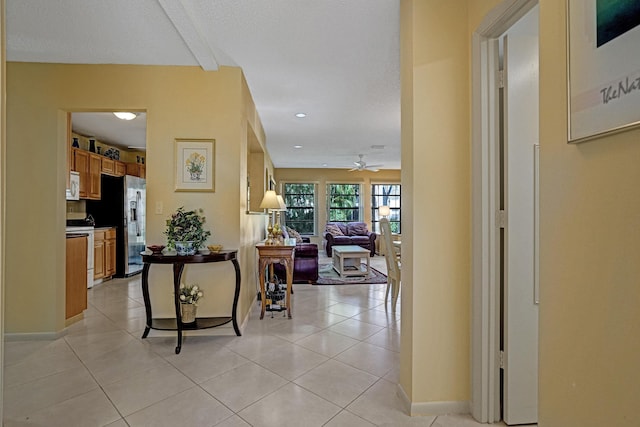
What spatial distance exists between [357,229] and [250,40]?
23.4 feet

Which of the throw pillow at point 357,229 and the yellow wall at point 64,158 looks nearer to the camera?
the yellow wall at point 64,158

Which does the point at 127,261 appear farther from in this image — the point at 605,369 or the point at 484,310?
the point at 605,369

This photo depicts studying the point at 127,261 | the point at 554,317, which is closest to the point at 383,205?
the point at 127,261

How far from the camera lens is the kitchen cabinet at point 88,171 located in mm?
5035

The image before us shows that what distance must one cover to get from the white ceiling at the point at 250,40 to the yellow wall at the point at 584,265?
4.87ft

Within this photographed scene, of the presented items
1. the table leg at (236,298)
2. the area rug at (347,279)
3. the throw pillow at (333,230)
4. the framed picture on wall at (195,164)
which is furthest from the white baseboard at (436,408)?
the throw pillow at (333,230)

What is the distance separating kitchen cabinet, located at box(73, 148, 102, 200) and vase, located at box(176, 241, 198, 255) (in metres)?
3.41

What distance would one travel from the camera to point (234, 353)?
2.71 metres

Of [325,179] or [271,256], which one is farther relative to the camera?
[325,179]

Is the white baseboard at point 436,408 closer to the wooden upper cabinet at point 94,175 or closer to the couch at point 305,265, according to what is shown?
the couch at point 305,265

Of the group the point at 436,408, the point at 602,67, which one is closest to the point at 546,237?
the point at 602,67

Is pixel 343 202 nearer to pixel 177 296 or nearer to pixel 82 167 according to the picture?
pixel 82 167

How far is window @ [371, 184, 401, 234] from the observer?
1019cm

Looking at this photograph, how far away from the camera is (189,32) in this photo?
243 cm
